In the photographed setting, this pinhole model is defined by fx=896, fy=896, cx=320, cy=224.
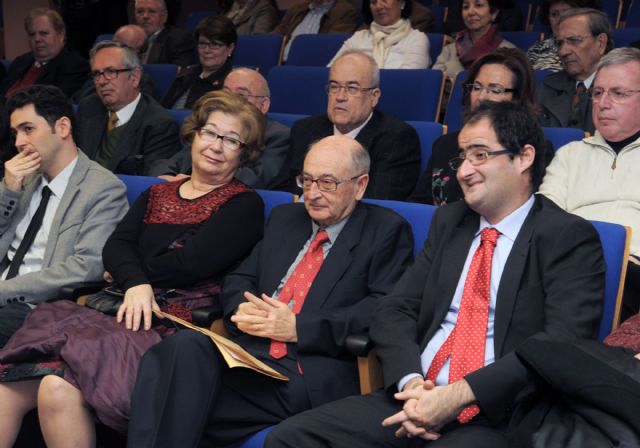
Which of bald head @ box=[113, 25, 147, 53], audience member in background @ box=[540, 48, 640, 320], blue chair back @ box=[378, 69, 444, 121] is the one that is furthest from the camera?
bald head @ box=[113, 25, 147, 53]

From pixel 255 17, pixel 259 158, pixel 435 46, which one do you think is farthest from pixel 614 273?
pixel 255 17

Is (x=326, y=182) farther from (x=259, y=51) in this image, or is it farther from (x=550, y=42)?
(x=259, y=51)

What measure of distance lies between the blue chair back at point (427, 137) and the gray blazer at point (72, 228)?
1.18 m

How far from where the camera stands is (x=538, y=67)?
447 cm

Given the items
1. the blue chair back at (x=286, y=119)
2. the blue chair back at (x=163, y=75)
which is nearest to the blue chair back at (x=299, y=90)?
the blue chair back at (x=286, y=119)

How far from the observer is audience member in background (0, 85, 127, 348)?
2918 mm

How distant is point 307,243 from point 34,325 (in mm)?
828

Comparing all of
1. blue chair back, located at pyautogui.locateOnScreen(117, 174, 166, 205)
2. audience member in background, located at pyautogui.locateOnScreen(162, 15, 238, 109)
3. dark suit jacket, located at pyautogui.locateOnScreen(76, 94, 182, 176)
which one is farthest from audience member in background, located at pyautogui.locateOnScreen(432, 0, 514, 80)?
blue chair back, located at pyautogui.locateOnScreen(117, 174, 166, 205)

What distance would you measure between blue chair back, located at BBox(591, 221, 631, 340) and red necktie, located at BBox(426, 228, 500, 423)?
0.29m

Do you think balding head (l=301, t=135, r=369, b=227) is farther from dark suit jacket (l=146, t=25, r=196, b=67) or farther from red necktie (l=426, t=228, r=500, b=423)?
dark suit jacket (l=146, t=25, r=196, b=67)

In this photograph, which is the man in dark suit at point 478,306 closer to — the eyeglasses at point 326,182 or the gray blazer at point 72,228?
the eyeglasses at point 326,182

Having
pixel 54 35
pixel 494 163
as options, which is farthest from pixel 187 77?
pixel 494 163

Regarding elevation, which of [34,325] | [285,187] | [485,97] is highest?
[485,97]

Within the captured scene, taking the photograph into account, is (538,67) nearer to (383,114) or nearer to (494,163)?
(383,114)
